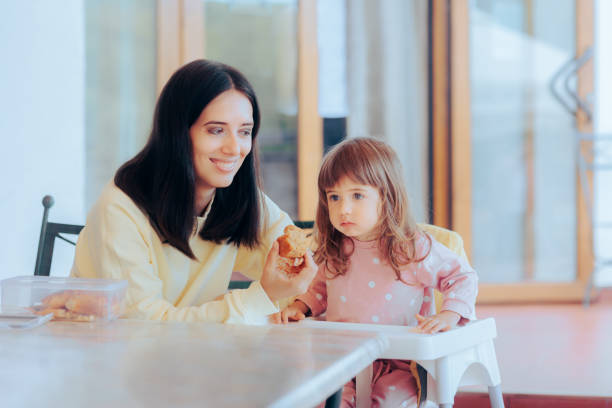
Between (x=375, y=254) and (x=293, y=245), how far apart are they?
0.34 meters

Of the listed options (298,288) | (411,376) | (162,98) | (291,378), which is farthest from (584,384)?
(291,378)

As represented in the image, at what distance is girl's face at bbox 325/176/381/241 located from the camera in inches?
60.2

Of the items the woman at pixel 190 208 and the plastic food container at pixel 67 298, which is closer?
the plastic food container at pixel 67 298

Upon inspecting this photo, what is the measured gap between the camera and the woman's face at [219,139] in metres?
1.50

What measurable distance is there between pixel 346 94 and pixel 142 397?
3.87 meters

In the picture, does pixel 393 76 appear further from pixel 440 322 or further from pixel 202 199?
pixel 440 322

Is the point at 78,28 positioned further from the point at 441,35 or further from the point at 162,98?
the point at 441,35

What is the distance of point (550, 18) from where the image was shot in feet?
13.5

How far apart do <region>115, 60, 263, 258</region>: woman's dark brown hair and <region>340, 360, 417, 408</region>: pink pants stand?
45 centimetres

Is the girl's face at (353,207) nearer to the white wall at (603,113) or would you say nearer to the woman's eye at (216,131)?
the woman's eye at (216,131)

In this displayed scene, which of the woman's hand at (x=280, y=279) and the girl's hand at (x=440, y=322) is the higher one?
the woman's hand at (x=280, y=279)

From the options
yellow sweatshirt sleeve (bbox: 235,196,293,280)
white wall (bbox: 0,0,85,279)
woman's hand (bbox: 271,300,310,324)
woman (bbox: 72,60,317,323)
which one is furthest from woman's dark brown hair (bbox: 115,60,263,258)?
white wall (bbox: 0,0,85,279)

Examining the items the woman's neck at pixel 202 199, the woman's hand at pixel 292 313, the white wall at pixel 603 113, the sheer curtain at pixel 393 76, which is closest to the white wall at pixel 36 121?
the woman's neck at pixel 202 199

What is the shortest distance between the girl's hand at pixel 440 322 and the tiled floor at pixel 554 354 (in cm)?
85
